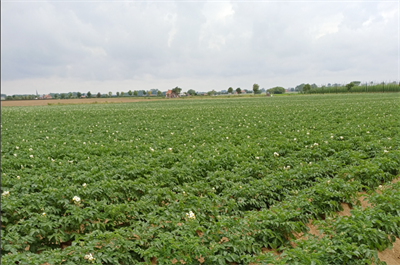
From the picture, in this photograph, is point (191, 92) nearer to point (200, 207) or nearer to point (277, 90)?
point (277, 90)

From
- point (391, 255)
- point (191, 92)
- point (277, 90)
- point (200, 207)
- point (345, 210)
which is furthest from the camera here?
point (277, 90)

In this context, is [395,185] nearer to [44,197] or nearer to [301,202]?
[301,202]

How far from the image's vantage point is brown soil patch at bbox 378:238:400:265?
404 cm

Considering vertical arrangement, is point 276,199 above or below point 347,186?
below

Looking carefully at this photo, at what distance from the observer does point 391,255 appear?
4176 mm

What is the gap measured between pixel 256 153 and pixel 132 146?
4.84 meters

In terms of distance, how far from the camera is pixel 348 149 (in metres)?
8.96

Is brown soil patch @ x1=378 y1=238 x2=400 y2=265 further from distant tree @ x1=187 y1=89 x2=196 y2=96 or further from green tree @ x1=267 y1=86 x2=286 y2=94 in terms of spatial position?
green tree @ x1=267 y1=86 x2=286 y2=94

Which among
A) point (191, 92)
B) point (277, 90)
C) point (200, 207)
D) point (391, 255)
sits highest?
point (191, 92)

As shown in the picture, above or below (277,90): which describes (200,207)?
below

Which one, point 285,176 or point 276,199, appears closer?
point 276,199

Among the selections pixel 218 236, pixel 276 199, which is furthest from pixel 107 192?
pixel 276 199

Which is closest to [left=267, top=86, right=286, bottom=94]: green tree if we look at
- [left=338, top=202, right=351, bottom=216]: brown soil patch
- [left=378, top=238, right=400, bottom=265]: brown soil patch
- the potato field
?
the potato field

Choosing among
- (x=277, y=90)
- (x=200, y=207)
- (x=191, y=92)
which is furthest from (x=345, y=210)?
(x=277, y=90)
